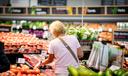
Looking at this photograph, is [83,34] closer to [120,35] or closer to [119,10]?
[120,35]

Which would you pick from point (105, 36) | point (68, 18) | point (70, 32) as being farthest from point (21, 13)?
point (70, 32)

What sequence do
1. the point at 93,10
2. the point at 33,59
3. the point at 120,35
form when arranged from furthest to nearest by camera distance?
the point at 93,10 → the point at 120,35 → the point at 33,59

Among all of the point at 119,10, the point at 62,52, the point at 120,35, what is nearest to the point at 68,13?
the point at 119,10

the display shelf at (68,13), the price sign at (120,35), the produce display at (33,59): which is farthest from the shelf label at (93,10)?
the produce display at (33,59)

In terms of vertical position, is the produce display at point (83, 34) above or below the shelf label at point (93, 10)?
below

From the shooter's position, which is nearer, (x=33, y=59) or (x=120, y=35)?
(x=33, y=59)

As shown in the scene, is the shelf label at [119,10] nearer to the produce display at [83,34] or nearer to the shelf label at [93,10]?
the shelf label at [93,10]

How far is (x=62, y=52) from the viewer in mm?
4938

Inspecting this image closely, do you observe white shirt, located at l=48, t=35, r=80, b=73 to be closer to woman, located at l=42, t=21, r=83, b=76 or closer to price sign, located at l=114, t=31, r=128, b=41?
woman, located at l=42, t=21, r=83, b=76

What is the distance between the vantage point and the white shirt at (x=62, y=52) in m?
4.90

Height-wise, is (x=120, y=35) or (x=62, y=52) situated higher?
(x=62, y=52)

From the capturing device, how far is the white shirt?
4.90 m

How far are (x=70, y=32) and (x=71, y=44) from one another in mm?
3239

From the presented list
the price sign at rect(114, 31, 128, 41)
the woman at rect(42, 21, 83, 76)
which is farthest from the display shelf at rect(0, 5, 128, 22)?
the woman at rect(42, 21, 83, 76)
